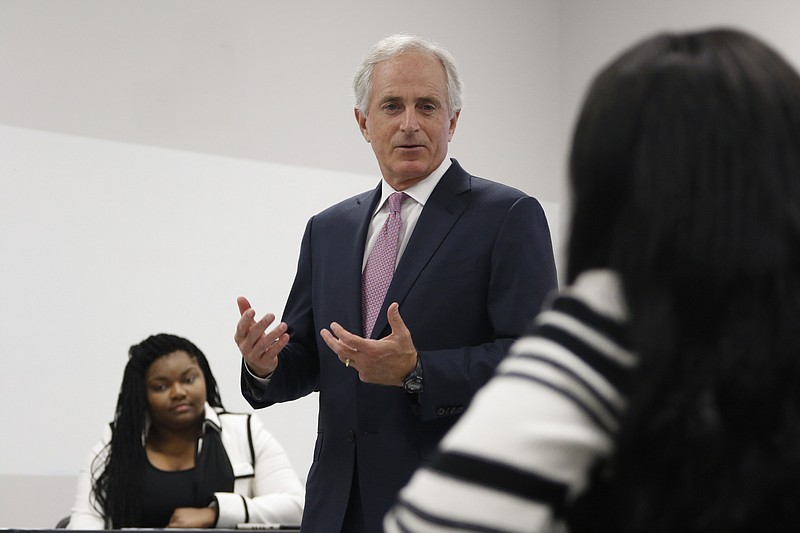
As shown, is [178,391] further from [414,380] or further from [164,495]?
[414,380]

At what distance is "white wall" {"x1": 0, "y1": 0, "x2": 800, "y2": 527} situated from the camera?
14.9 feet

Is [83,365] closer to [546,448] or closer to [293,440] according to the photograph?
[293,440]

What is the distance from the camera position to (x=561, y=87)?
6469mm

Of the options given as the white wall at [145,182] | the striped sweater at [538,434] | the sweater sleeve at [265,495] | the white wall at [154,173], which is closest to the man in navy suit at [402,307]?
the striped sweater at [538,434]

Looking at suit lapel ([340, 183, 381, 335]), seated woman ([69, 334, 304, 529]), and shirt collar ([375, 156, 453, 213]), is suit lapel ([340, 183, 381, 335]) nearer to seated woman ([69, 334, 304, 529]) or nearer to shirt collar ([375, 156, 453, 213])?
shirt collar ([375, 156, 453, 213])

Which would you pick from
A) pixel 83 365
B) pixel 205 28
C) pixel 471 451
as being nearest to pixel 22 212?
pixel 83 365

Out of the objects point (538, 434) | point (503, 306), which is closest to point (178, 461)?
point (503, 306)

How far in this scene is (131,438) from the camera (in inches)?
151

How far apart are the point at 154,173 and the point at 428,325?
10.8 feet

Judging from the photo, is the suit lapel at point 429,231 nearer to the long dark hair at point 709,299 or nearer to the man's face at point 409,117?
the man's face at point 409,117

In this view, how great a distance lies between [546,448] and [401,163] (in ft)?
4.69

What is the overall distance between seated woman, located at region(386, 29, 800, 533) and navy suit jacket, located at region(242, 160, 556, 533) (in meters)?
0.98

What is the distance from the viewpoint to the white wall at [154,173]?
454 centimetres

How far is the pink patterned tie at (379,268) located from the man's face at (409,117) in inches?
3.3
